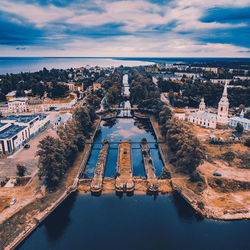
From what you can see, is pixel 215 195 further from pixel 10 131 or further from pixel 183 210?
pixel 10 131

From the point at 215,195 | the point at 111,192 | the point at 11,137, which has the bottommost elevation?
the point at 111,192

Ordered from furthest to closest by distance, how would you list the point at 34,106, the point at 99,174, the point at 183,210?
the point at 34,106, the point at 99,174, the point at 183,210

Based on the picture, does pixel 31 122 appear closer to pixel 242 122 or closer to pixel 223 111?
pixel 223 111

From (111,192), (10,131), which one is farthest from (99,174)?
(10,131)

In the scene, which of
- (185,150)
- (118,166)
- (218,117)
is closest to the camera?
(185,150)

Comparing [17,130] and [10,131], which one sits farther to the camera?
[17,130]

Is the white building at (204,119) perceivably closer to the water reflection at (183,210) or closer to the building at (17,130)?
the water reflection at (183,210)

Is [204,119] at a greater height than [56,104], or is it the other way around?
[56,104]
